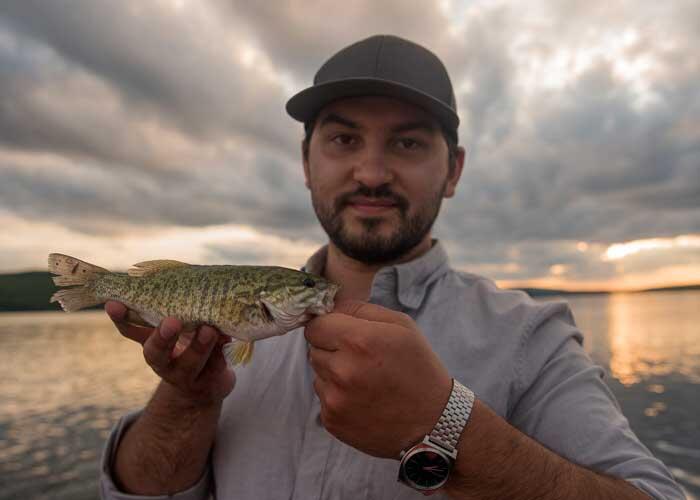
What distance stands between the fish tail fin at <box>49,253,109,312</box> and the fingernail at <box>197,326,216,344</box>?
1273mm

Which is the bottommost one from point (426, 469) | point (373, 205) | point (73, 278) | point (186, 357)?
point (426, 469)

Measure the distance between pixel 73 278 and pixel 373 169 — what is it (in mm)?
2754

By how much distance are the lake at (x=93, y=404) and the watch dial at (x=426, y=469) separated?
13735 millimetres

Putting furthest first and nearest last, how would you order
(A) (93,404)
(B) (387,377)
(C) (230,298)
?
(A) (93,404) < (C) (230,298) < (B) (387,377)

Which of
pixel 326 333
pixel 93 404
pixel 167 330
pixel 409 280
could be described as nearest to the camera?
pixel 326 333

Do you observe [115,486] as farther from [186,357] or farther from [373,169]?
[373,169]

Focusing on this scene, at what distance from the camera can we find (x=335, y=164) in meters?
4.15

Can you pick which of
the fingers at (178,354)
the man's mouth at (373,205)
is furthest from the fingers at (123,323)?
the man's mouth at (373,205)

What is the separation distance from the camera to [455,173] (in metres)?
4.77

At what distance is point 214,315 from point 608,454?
106 inches

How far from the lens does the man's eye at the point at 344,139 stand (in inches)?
164

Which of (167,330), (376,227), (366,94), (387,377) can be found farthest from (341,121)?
(387,377)

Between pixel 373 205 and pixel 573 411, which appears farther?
pixel 373 205

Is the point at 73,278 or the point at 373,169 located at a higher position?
the point at 373,169
